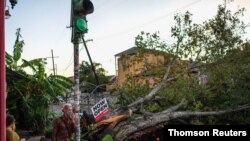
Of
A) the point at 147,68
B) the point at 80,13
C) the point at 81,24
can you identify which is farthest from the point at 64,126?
the point at 147,68

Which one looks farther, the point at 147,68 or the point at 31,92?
the point at 147,68

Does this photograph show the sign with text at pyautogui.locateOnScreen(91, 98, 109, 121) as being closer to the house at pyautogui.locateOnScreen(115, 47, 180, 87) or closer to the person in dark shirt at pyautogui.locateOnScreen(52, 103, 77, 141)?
the person in dark shirt at pyautogui.locateOnScreen(52, 103, 77, 141)

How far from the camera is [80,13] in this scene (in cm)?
646

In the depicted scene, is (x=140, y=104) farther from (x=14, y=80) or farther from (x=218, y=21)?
(x=218, y=21)

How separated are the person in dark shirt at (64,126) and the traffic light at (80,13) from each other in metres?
2.50

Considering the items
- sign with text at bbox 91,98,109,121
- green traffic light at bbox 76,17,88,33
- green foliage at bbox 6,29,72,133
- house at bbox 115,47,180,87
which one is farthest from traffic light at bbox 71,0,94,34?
house at bbox 115,47,180,87

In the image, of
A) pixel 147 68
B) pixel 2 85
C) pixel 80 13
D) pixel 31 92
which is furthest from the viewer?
pixel 147 68

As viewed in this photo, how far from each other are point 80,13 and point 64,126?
3.01m

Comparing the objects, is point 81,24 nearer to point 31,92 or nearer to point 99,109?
point 99,109

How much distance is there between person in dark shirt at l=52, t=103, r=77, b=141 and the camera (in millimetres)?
8383

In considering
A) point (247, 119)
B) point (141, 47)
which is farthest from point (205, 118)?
point (141, 47)

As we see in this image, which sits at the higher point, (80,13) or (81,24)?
(80,13)

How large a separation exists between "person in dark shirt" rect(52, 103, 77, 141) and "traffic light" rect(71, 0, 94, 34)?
8.20ft

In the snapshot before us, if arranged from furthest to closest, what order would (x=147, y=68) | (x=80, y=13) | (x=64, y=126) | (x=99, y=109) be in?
(x=147, y=68) → (x=99, y=109) → (x=64, y=126) → (x=80, y=13)
